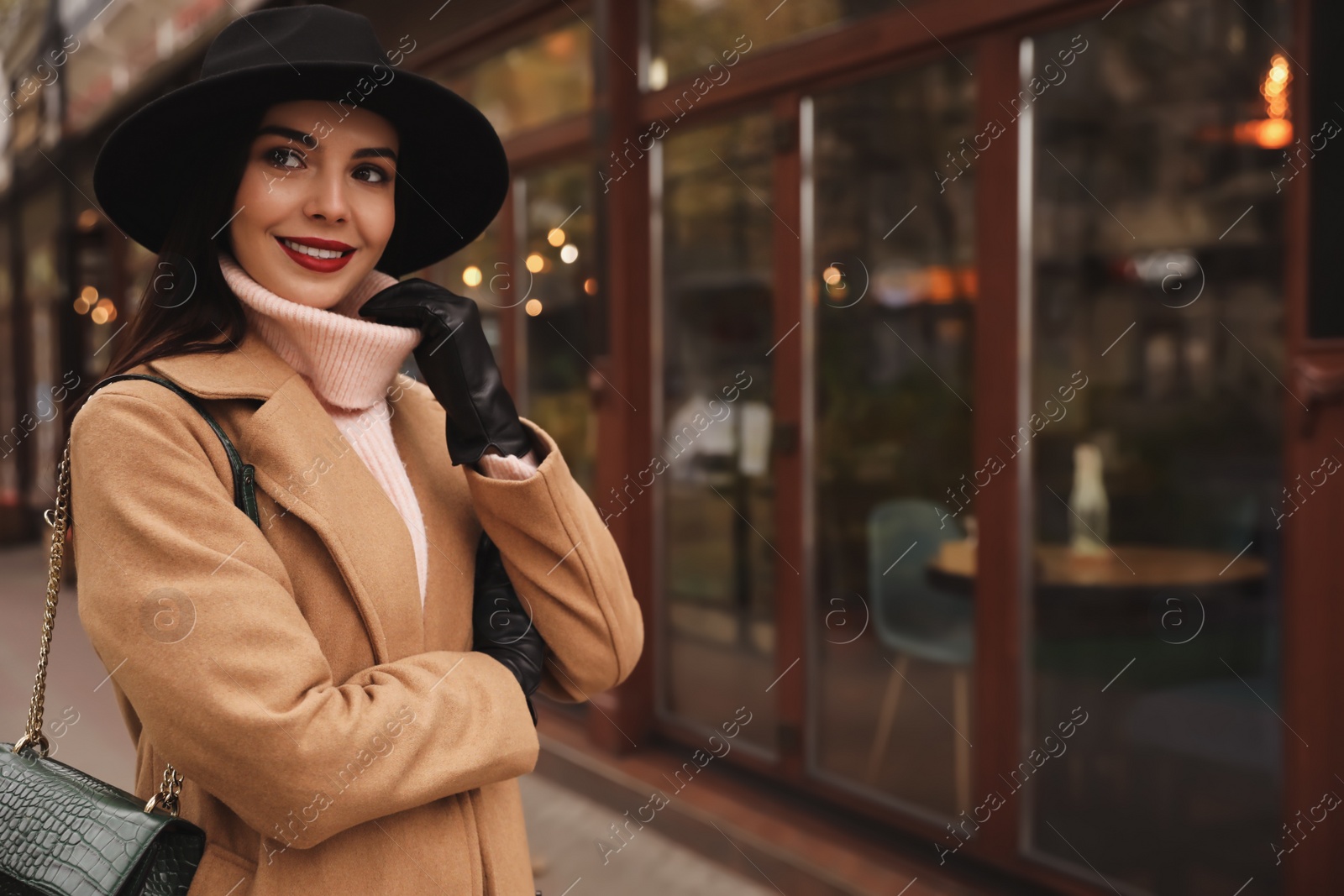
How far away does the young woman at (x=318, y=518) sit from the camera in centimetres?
101

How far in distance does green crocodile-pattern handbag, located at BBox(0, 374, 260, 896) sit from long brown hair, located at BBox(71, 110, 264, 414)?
0.44ft

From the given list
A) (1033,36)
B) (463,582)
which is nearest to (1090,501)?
(1033,36)

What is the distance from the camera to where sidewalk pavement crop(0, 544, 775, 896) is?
335cm

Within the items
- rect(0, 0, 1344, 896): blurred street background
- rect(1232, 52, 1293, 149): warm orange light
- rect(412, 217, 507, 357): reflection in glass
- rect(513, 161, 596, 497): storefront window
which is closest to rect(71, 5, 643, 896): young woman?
rect(0, 0, 1344, 896): blurred street background

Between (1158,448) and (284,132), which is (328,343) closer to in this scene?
(284,132)

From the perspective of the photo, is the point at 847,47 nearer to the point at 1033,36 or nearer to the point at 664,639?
the point at 1033,36

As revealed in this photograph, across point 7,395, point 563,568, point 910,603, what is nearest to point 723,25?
point 910,603

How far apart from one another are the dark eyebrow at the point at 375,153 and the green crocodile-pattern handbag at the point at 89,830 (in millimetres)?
366

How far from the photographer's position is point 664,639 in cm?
441

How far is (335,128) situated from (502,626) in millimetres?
660

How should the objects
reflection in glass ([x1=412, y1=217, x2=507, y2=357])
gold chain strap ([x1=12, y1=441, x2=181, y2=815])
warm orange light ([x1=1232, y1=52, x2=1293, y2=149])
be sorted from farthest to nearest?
1. reflection in glass ([x1=412, y1=217, x2=507, y2=357])
2. warm orange light ([x1=1232, y1=52, x2=1293, y2=149])
3. gold chain strap ([x1=12, y1=441, x2=181, y2=815])

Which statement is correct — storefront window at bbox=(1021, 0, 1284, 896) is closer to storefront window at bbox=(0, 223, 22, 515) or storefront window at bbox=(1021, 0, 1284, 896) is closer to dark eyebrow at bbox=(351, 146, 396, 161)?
dark eyebrow at bbox=(351, 146, 396, 161)

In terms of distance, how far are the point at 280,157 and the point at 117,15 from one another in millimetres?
8994

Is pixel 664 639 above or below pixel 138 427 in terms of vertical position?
below
